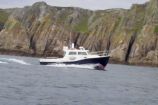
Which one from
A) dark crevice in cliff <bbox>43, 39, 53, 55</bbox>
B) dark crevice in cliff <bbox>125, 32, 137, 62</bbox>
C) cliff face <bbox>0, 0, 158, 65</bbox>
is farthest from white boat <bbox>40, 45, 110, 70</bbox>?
dark crevice in cliff <bbox>43, 39, 53, 55</bbox>

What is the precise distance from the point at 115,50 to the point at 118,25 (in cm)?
2577

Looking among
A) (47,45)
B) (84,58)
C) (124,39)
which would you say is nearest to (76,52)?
(84,58)

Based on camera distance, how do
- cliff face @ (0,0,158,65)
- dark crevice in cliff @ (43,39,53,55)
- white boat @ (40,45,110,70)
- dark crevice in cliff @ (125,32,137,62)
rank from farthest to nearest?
1. dark crevice in cliff @ (43,39,53,55)
2. dark crevice in cliff @ (125,32,137,62)
3. cliff face @ (0,0,158,65)
4. white boat @ (40,45,110,70)

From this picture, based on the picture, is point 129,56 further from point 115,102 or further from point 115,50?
point 115,102

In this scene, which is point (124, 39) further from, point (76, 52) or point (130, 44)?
point (76, 52)

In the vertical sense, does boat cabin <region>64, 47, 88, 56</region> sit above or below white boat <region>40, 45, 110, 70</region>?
above

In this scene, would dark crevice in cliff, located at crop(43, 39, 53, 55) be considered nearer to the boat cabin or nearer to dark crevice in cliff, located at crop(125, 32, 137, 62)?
dark crevice in cliff, located at crop(125, 32, 137, 62)

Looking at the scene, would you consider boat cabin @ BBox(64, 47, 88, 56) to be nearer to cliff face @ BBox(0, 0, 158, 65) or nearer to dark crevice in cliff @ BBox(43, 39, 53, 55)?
cliff face @ BBox(0, 0, 158, 65)

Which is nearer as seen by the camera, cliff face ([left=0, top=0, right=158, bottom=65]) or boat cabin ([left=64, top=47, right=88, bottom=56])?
boat cabin ([left=64, top=47, right=88, bottom=56])

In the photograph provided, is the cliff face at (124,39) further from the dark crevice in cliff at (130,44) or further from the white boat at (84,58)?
the white boat at (84,58)

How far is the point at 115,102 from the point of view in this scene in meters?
44.8

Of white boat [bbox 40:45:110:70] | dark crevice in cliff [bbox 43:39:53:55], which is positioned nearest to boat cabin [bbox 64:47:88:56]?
white boat [bbox 40:45:110:70]

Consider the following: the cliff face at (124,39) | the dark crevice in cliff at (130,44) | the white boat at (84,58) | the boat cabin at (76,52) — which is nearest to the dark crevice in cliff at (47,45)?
the cliff face at (124,39)

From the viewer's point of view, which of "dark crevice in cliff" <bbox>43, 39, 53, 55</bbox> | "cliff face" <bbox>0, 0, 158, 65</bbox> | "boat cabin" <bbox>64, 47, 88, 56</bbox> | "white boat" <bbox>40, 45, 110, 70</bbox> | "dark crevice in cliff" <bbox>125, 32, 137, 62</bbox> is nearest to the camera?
"white boat" <bbox>40, 45, 110, 70</bbox>
